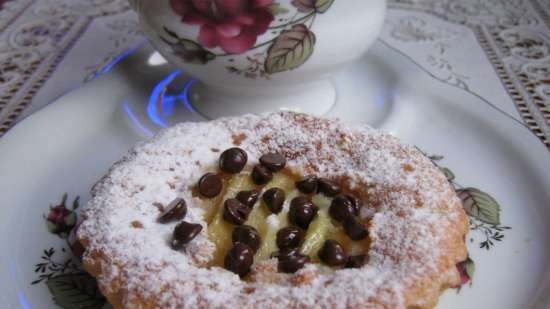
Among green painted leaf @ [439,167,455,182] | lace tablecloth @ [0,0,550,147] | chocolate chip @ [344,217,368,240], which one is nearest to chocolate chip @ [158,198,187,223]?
chocolate chip @ [344,217,368,240]

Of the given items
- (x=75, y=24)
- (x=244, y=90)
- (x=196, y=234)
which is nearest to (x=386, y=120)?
(x=244, y=90)

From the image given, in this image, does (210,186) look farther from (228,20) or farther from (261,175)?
(228,20)

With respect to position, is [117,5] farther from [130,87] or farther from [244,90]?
[244,90]

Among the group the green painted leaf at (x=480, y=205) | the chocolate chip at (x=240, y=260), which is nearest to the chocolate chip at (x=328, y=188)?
the chocolate chip at (x=240, y=260)

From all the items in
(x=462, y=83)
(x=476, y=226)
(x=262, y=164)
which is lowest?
(x=462, y=83)

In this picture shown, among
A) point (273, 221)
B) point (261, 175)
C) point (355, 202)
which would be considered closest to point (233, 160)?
point (261, 175)

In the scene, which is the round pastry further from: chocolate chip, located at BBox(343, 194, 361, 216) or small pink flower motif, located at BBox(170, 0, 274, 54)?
small pink flower motif, located at BBox(170, 0, 274, 54)
